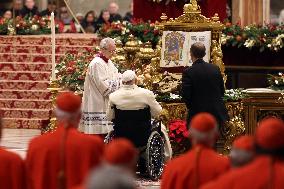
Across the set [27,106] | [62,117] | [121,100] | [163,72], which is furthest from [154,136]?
[27,106]

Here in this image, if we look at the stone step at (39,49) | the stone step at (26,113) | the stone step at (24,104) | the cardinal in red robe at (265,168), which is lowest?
the stone step at (26,113)

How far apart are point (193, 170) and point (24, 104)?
50.1ft

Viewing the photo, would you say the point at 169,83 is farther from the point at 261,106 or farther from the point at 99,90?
the point at 99,90

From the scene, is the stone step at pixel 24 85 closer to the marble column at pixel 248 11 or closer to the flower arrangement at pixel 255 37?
the flower arrangement at pixel 255 37

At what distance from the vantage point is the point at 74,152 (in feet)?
28.9

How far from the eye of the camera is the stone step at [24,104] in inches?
907

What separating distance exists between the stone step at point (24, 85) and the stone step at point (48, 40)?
143cm

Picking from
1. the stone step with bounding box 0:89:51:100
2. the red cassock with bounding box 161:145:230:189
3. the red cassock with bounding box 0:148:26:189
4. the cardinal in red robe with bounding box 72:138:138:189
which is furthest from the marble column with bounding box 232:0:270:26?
the cardinal in red robe with bounding box 72:138:138:189

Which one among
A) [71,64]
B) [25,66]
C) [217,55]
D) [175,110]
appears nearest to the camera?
[175,110]

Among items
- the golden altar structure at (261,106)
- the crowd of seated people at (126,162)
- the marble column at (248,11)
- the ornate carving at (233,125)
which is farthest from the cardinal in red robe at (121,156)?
the marble column at (248,11)

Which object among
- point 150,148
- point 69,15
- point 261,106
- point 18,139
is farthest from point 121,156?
point 69,15

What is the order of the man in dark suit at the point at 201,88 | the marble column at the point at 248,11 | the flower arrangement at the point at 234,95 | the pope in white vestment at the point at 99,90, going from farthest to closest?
the marble column at the point at 248,11 → the flower arrangement at the point at 234,95 → the pope in white vestment at the point at 99,90 → the man in dark suit at the point at 201,88

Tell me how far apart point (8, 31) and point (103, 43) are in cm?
1124

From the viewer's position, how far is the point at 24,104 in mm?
23250
